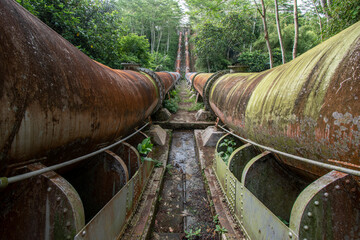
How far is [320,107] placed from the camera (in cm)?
118

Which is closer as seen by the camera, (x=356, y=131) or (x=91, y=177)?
(x=356, y=131)

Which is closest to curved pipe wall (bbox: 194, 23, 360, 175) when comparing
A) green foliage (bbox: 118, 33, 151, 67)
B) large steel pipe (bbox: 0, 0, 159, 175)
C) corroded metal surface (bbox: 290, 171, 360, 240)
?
corroded metal surface (bbox: 290, 171, 360, 240)

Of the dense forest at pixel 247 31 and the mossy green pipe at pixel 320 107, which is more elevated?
the dense forest at pixel 247 31

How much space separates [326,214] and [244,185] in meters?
0.84

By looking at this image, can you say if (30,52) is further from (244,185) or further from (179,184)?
(179,184)

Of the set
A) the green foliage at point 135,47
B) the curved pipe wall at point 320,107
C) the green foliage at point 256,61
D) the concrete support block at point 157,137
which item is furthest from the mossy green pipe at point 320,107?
the green foliage at point 256,61

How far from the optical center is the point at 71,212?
1.14 m

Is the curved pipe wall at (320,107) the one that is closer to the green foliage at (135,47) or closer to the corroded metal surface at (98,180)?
the corroded metal surface at (98,180)

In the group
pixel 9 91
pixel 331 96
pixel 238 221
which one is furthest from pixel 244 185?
pixel 9 91

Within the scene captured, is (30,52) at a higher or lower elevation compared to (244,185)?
higher

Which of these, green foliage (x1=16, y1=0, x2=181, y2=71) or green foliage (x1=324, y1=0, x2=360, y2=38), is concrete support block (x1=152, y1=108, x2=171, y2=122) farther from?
green foliage (x1=324, y1=0, x2=360, y2=38)

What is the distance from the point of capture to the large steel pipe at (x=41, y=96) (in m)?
0.88

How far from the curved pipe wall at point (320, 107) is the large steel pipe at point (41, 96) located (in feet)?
4.93

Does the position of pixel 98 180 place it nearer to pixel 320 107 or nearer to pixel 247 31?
pixel 320 107
